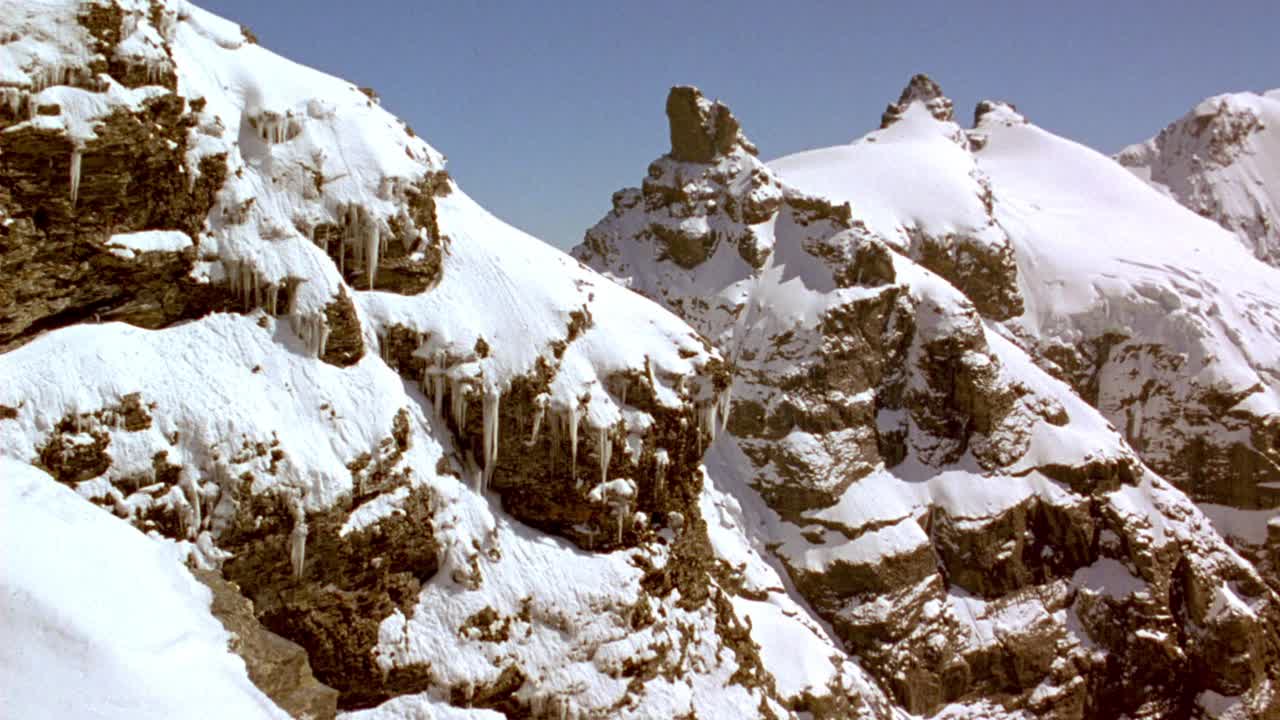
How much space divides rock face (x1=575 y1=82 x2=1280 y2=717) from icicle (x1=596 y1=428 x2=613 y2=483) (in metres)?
26.2

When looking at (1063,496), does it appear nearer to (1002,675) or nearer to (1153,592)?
(1153,592)

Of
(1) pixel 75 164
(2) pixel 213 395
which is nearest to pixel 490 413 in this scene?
(2) pixel 213 395

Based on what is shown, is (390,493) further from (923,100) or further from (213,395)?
(923,100)

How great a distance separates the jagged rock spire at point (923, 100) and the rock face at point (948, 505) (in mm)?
45456

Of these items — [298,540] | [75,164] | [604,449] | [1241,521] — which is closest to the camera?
[75,164]

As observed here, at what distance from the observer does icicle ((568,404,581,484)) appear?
30125 millimetres

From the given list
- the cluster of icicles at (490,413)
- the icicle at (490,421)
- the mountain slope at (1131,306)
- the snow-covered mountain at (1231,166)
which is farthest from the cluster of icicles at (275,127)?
the snow-covered mountain at (1231,166)

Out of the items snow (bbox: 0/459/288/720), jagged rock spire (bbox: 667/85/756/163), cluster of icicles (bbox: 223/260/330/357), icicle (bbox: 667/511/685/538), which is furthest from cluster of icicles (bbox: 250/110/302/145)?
jagged rock spire (bbox: 667/85/756/163)

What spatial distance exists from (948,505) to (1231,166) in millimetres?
117396

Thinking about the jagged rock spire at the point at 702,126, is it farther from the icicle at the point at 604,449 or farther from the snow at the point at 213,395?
the snow at the point at 213,395

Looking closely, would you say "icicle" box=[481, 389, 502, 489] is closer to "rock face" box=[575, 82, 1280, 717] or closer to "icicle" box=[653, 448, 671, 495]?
"icicle" box=[653, 448, 671, 495]

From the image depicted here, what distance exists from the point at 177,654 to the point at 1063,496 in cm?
5781

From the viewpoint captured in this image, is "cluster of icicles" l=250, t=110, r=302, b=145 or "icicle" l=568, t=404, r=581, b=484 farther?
"icicle" l=568, t=404, r=581, b=484

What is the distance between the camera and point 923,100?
10262cm
